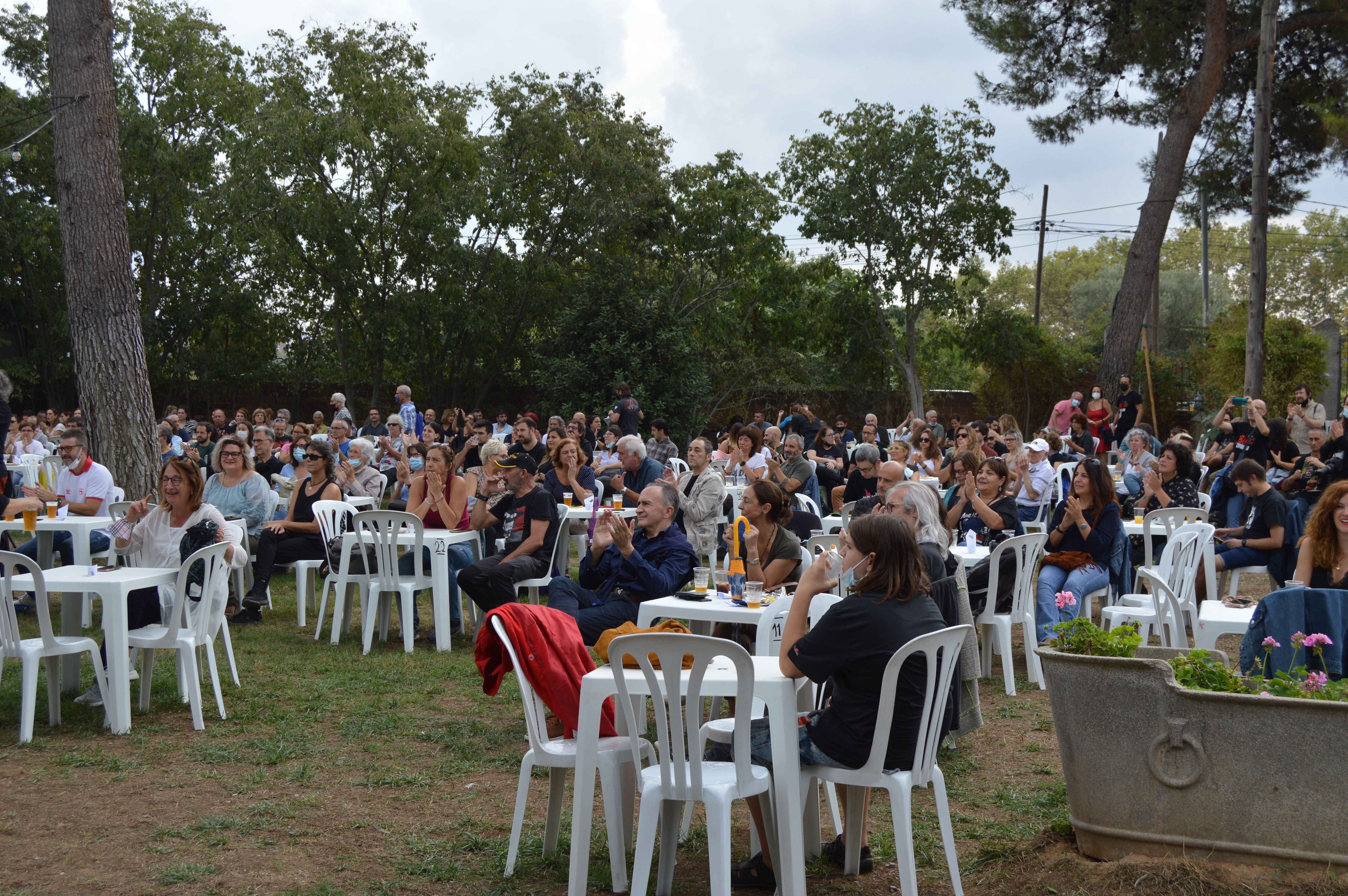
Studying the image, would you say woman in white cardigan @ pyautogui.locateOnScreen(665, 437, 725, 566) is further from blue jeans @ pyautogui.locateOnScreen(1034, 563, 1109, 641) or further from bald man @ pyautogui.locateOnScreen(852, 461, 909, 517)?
blue jeans @ pyautogui.locateOnScreen(1034, 563, 1109, 641)

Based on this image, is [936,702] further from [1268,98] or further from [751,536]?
[1268,98]

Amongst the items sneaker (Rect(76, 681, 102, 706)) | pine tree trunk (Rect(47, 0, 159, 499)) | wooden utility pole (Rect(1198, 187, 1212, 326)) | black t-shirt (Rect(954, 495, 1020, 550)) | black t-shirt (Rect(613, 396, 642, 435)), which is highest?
wooden utility pole (Rect(1198, 187, 1212, 326))

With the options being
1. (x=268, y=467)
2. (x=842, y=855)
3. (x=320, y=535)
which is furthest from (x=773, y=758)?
(x=268, y=467)

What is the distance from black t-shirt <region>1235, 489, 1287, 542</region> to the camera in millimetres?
6641

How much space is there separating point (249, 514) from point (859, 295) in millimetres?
17592

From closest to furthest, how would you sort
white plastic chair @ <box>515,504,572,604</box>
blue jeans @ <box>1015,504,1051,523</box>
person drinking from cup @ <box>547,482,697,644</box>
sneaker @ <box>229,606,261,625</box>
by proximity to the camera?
1. person drinking from cup @ <box>547,482,697,644</box>
2. white plastic chair @ <box>515,504,572,604</box>
3. sneaker @ <box>229,606,261,625</box>
4. blue jeans @ <box>1015,504,1051,523</box>

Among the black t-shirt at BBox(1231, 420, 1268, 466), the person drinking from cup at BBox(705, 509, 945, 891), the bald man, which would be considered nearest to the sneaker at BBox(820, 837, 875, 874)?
the person drinking from cup at BBox(705, 509, 945, 891)

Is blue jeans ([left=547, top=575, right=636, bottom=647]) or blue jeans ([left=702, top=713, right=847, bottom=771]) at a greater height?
blue jeans ([left=547, top=575, right=636, bottom=647])

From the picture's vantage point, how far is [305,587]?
779cm

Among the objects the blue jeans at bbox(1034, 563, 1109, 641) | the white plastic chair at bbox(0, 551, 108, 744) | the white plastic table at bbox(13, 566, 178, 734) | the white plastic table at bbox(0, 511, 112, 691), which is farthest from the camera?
the blue jeans at bbox(1034, 563, 1109, 641)

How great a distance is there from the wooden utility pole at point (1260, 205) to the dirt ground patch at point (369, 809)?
1077 centimetres

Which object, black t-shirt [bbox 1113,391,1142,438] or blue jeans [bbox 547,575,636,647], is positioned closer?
blue jeans [bbox 547,575,636,647]

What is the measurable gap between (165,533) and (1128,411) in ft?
49.1

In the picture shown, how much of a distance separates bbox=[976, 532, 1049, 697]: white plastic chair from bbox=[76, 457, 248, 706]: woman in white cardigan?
13.1 ft
